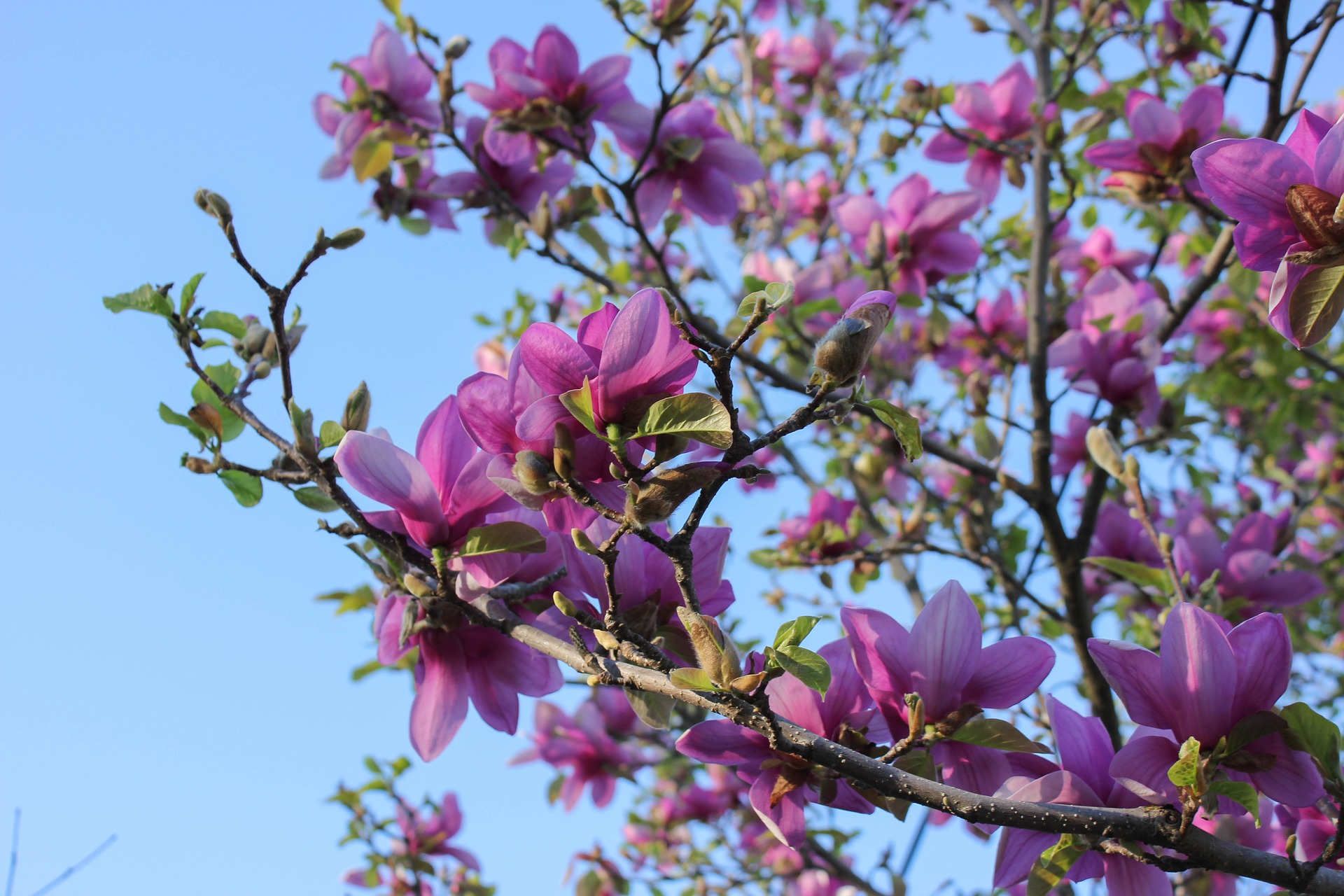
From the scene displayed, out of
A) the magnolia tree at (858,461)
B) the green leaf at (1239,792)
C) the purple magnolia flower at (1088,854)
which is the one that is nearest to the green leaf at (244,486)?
the magnolia tree at (858,461)

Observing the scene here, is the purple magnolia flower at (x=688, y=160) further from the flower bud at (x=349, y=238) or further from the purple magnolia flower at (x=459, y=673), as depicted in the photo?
the purple magnolia flower at (x=459, y=673)

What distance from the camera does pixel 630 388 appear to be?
716 millimetres

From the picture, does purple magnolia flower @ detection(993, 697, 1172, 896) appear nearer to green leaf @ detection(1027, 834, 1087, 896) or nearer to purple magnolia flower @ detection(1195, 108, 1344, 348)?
green leaf @ detection(1027, 834, 1087, 896)

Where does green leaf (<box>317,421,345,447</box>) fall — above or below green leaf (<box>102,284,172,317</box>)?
below

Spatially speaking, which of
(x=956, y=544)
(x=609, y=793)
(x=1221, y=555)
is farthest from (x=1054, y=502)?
(x=609, y=793)

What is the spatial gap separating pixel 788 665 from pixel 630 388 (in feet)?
0.83

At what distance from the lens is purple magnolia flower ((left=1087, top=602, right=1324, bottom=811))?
75cm

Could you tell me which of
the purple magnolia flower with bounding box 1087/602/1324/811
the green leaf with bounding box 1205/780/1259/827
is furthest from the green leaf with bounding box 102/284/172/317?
the green leaf with bounding box 1205/780/1259/827

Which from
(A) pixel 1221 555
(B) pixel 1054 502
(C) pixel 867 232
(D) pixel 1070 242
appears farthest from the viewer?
(D) pixel 1070 242

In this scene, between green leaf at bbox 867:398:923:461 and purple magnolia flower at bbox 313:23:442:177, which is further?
purple magnolia flower at bbox 313:23:442:177

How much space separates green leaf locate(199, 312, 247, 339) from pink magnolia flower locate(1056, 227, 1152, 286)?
6.41 ft

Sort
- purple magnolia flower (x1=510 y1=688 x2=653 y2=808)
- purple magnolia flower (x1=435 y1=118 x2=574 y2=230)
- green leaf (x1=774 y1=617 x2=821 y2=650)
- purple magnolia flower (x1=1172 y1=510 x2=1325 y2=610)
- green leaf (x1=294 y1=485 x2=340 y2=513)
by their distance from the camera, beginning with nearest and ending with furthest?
green leaf (x1=774 y1=617 x2=821 y2=650) → green leaf (x1=294 y1=485 x2=340 y2=513) → purple magnolia flower (x1=1172 y1=510 x2=1325 y2=610) → purple magnolia flower (x1=435 y1=118 x2=574 y2=230) → purple magnolia flower (x1=510 y1=688 x2=653 y2=808)

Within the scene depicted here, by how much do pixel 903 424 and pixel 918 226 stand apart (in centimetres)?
132

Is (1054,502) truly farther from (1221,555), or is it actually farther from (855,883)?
(855,883)
